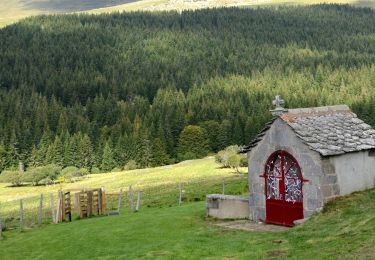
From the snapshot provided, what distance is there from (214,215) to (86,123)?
5786 inches

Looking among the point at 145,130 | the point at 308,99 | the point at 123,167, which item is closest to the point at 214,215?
the point at 123,167

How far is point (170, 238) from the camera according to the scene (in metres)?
26.1

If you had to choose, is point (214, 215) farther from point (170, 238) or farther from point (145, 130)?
point (145, 130)

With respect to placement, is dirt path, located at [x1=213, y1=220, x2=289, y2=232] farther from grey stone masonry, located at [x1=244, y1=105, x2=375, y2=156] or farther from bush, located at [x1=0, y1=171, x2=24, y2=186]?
bush, located at [x1=0, y1=171, x2=24, y2=186]

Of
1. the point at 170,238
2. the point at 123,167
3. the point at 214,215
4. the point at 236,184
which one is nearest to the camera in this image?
the point at 170,238

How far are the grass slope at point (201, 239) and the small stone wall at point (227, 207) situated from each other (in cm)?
98

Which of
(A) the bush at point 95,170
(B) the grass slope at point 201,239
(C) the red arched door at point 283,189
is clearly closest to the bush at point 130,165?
(A) the bush at point 95,170

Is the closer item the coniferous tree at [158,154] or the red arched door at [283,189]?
the red arched door at [283,189]

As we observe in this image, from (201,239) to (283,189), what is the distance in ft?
18.0

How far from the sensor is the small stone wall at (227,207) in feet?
102

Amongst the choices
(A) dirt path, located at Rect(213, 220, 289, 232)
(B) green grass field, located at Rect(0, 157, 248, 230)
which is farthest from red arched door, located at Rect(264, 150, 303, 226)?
(B) green grass field, located at Rect(0, 157, 248, 230)

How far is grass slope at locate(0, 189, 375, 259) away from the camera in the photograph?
20.3 m

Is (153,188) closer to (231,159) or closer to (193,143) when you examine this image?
(231,159)

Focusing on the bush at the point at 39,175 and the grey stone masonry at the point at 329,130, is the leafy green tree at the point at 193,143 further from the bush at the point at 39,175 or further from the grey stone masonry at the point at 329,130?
the grey stone masonry at the point at 329,130
